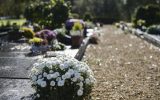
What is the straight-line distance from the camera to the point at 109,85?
9594 millimetres

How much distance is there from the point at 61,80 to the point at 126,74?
4695mm

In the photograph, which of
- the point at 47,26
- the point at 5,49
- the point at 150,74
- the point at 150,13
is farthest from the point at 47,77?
the point at 150,13

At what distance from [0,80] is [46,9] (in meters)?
13.7

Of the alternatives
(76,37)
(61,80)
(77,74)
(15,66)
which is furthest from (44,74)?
(76,37)

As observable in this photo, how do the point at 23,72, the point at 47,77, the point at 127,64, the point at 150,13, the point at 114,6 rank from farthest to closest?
1. the point at 114,6
2. the point at 150,13
3. the point at 127,64
4. the point at 23,72
5. the point at 47,77

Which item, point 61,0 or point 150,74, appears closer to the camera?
point 150,74

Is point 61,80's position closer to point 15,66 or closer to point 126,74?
point 15,66

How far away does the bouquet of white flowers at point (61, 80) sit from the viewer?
677cm

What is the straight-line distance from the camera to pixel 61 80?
6.72m

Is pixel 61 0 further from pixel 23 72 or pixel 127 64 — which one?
pixel 23 72

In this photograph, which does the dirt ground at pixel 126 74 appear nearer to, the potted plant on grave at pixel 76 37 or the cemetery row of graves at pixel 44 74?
the potted plant on grave at pixel 76 37

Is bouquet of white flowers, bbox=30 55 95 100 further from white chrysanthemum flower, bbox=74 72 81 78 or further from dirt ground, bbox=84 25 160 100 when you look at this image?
Result: dirt ground, bbox=84 25 160 100

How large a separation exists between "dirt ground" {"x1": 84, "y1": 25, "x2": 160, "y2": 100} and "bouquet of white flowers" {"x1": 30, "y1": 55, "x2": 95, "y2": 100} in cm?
126

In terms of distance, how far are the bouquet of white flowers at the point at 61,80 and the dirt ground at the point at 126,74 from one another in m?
1.26
